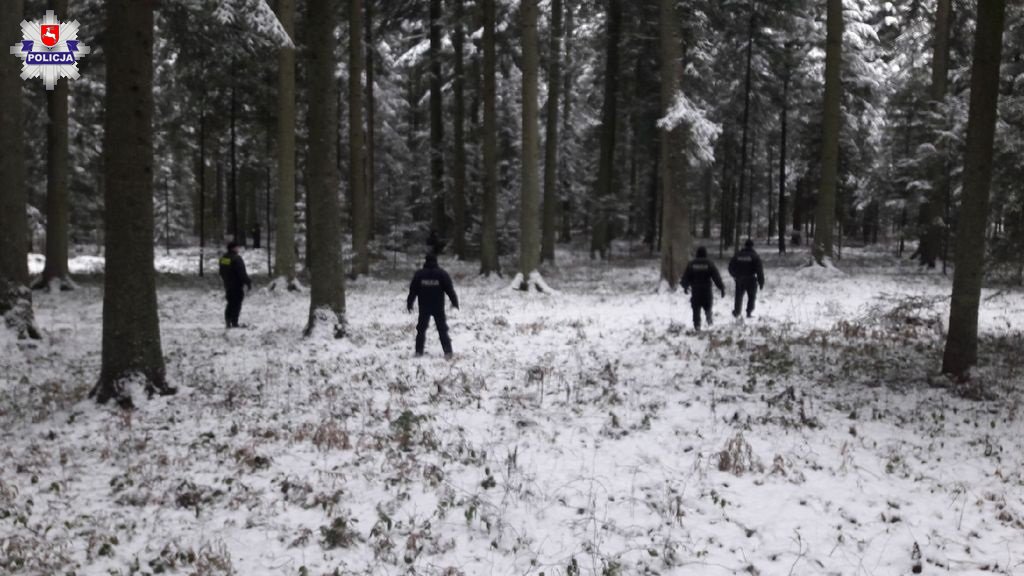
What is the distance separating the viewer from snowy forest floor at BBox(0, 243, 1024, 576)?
5398 mm

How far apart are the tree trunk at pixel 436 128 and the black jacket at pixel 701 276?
14992 mm

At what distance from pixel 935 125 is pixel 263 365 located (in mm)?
22105

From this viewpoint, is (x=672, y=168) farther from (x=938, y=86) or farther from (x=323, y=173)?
(x=938, y=86)

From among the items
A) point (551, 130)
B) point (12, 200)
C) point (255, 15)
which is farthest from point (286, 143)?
point (551, 130)

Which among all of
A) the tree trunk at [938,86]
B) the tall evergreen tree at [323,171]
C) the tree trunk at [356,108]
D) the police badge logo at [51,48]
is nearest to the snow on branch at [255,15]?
the tall evergreen tree at [323,171]

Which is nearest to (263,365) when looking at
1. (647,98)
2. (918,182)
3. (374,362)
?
(374,362)

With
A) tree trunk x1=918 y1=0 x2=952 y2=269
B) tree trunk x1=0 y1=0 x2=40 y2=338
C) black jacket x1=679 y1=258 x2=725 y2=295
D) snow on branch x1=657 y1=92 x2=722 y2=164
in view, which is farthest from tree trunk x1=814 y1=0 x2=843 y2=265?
tree trunk x1=0 y1=0 x2=40 y2=338

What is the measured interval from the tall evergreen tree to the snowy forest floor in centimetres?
77

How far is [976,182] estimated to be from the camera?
8.63m

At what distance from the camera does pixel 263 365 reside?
1054 cm

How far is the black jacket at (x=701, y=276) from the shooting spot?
44.3 feet

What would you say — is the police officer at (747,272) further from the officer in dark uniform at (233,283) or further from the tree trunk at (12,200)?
the tree trunk at (12,200)

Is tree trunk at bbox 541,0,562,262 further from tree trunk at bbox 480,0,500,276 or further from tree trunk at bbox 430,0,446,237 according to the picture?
tree trunk at bbox 430,0,446,237

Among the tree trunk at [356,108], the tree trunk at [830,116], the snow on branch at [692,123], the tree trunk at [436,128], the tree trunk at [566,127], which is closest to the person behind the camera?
the snow on branch at [692,123]
